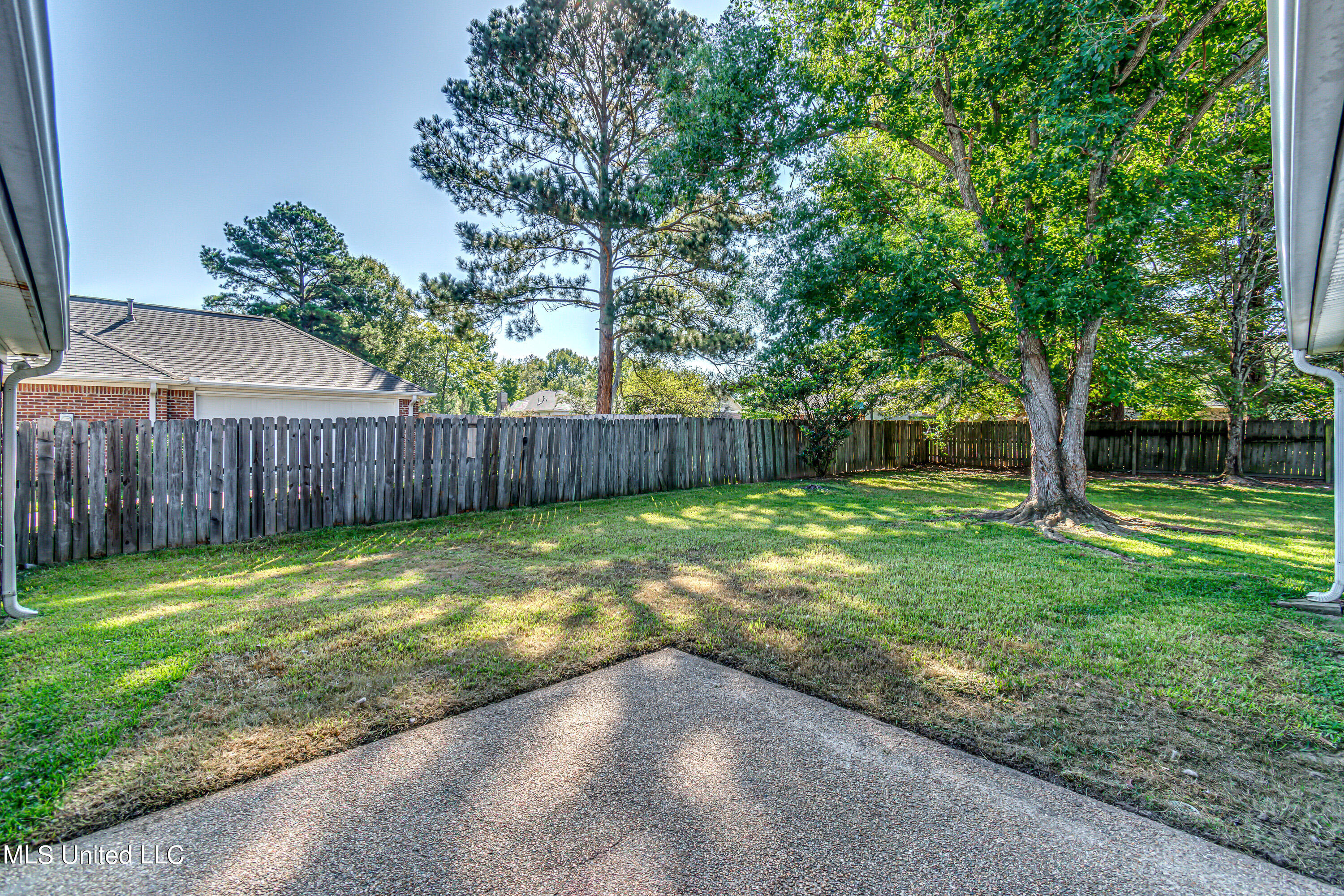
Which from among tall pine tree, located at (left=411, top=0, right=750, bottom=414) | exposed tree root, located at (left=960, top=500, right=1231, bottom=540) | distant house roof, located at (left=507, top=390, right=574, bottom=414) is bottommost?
exposed tree root, located at (left=960, top=500, right=1231, bottom=540)

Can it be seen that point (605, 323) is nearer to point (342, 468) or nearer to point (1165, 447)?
point (342, 468)

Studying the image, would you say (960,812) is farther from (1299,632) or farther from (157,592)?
(157,592)

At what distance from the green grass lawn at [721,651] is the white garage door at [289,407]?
868 centimetres

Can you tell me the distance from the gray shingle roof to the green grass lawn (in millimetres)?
9037

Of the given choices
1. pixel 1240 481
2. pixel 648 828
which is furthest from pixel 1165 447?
pixel 648 828

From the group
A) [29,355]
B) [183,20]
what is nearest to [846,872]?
[29,355]

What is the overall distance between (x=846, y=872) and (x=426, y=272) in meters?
14.2

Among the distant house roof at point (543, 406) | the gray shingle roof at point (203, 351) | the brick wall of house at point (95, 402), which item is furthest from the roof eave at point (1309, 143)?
the distant house roof at point (543, 406)

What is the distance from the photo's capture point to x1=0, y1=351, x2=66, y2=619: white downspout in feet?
10.6

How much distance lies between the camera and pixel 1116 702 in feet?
7.99

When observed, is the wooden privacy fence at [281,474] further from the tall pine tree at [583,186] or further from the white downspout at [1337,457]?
the white downspout at [1337,457]

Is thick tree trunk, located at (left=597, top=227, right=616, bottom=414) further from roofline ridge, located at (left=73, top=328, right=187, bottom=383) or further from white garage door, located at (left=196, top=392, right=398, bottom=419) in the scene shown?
roofline ridge, located at (left=73, top=328, right=187, bottom=383)

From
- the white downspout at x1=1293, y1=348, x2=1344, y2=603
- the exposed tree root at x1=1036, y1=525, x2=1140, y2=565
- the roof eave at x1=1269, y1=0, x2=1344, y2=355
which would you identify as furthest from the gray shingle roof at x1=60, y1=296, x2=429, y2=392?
the white downspout at x1=1293, y1=348, x2=1344, y2=603

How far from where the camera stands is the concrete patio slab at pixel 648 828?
1.44m
